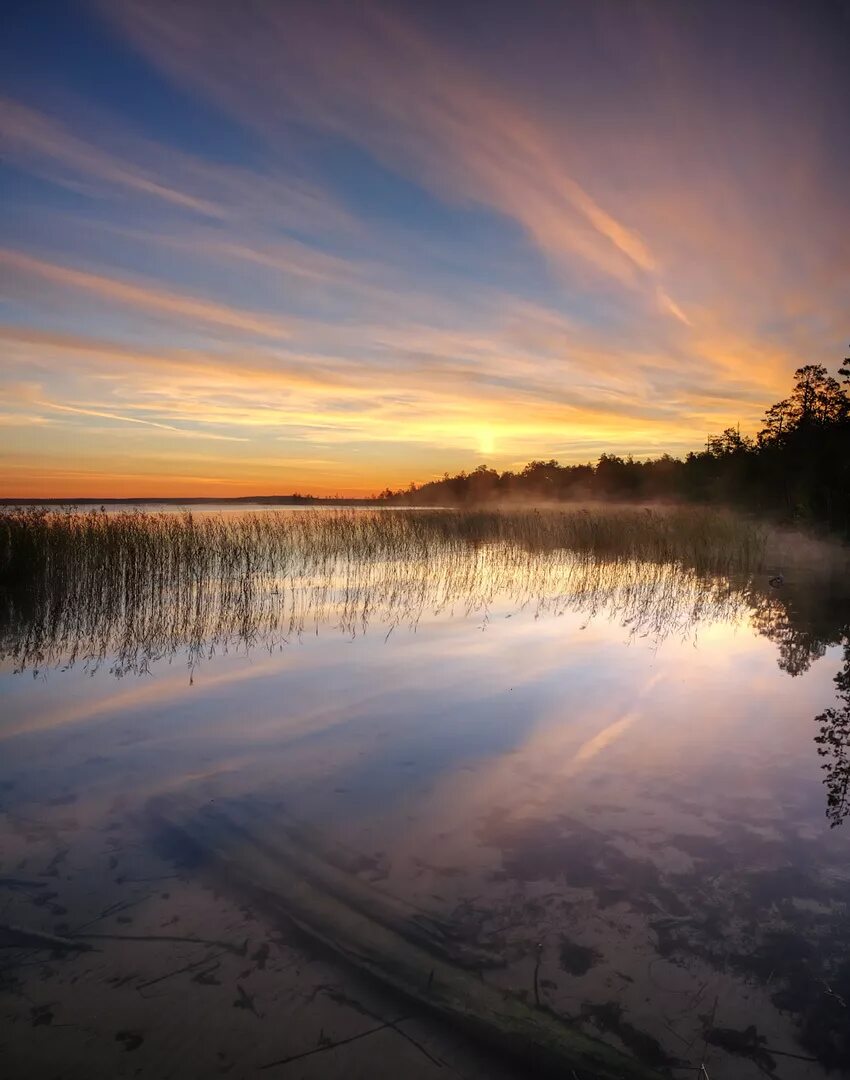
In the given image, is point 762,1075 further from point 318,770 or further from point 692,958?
point 318,770

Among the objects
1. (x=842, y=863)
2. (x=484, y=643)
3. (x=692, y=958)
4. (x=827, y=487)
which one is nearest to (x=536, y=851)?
(x=692, y=958)

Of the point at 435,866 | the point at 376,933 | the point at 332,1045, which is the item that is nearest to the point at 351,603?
the point at 435,866

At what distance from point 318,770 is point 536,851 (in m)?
1.53

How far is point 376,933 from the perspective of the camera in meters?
2.48

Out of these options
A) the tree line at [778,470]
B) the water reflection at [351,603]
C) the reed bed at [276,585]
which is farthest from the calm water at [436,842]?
the tree line at [778,470]

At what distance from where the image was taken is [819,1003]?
7.05 feet

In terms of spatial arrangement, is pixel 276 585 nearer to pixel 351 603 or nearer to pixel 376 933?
pixel 351 603

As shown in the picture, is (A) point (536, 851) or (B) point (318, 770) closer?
(A) point (536, 851)

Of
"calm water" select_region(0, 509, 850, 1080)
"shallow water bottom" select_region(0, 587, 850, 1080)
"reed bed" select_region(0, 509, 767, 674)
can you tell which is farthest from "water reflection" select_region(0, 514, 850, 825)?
"shallow water bottom" select_region(0, 587, 850, 1080)

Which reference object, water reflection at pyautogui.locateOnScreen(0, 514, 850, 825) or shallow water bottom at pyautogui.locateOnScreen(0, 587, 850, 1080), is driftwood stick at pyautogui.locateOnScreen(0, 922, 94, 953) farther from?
water reflection at pyautogui.locateOnScreen(0, 514, 850, 825)

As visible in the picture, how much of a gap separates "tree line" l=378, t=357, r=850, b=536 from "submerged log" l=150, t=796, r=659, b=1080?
22818 millimetres

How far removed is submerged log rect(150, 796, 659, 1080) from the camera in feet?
6.40

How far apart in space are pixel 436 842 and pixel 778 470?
32.7m

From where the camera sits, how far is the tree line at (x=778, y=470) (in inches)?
908
